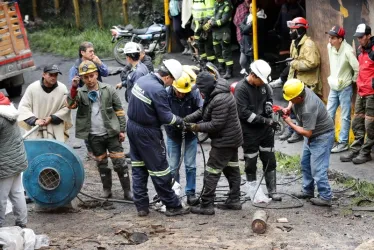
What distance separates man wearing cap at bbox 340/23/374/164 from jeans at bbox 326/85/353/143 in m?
0.25

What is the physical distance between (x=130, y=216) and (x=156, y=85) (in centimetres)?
170

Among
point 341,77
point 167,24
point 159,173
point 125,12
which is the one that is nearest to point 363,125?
point 341,77

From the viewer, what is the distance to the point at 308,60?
12.4 m

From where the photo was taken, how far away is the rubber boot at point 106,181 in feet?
33.2

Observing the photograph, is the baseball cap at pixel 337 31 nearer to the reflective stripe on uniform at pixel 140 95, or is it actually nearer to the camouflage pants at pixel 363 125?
the camouflage pants at pixel 363 125

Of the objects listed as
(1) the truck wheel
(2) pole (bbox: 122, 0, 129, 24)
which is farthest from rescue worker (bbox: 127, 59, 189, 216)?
(2) pole (bbox: 122, 0, 129, 24)

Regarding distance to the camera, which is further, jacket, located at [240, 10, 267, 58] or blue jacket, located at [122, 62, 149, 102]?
jacket, located at [240, 10, 267, 58]

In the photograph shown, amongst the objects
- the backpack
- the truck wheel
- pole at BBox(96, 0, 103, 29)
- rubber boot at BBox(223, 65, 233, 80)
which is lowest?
the truck wheel

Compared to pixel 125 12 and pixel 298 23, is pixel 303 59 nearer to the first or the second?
pixel 298 23

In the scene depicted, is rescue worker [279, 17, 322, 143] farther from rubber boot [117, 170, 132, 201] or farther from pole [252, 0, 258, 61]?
rubber boot [117, 170, 132, 201]

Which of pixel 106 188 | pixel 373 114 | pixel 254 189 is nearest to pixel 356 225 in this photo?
pixel 254 189

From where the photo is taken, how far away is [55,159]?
938cm

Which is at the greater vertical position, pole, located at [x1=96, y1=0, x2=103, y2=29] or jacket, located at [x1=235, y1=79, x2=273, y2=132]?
jacket, located at [x1=235, y1=79, x2=273, y2=132]

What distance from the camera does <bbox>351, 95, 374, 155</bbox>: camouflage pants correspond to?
1111 centimetres
